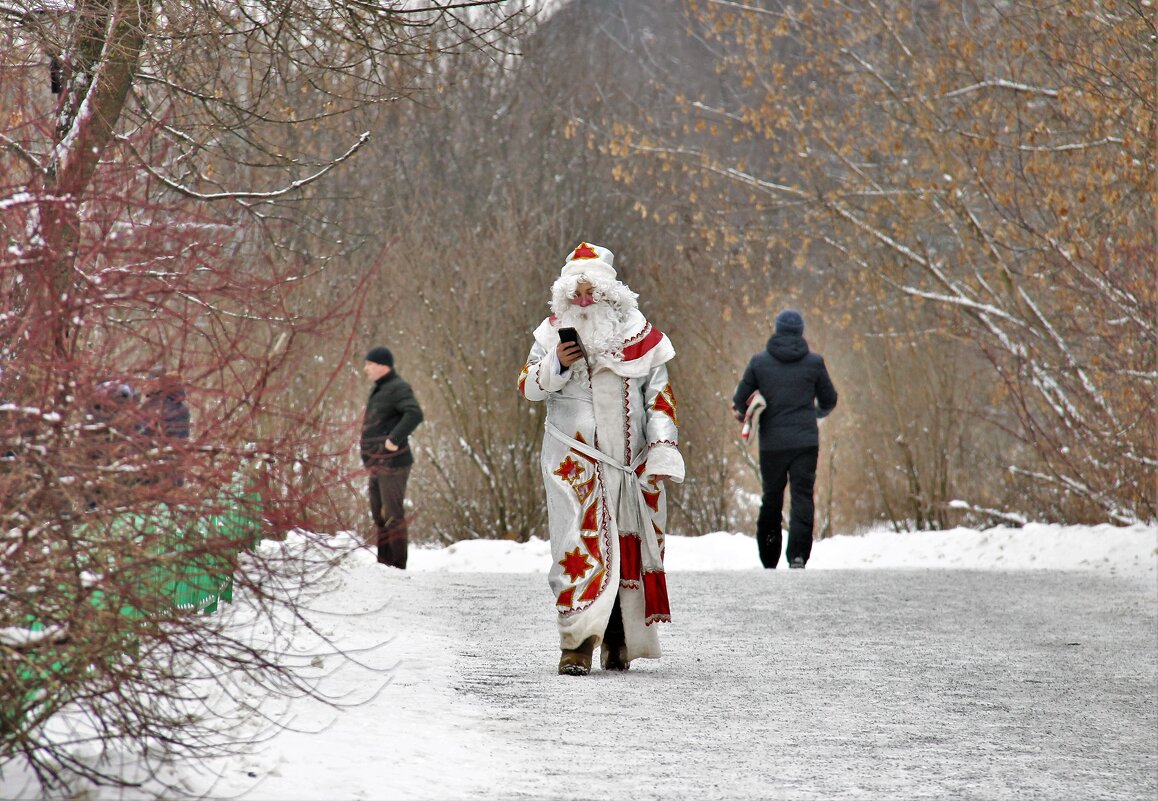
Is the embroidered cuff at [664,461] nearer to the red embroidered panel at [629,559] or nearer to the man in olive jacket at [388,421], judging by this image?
the red embroidered panel at [629,559]

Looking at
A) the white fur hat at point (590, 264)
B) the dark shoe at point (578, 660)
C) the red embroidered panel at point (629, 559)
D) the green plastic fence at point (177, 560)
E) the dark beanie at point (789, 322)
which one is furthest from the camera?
the dark beanie at point (789, 322)

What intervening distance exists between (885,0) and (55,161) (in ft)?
47.5

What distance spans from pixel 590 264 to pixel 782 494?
245 inches

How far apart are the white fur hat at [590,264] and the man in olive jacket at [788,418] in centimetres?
572

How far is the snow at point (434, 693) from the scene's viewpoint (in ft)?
18.0

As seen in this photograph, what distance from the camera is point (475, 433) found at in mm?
19484

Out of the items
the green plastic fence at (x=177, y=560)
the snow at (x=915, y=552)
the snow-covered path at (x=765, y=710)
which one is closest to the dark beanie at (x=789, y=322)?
the snow-covered path at (x=765, y=710)

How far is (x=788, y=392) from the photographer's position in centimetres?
1445

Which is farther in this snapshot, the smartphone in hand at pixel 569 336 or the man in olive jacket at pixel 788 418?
the man in olive jacket at pixel 788 418

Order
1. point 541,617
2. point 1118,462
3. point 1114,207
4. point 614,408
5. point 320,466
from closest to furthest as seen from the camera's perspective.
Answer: point 320,466
point 614,408
point 541,617
point 1114,207
point 1118,462

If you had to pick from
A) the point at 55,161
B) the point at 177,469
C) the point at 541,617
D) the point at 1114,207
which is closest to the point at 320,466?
the point at 177,469

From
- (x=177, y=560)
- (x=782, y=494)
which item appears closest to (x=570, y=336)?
(x=177, y=560)

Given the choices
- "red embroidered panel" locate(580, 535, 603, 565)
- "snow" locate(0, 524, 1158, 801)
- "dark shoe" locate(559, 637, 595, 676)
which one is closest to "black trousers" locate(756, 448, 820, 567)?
"snow" locate(0, 524, 1158, 801)

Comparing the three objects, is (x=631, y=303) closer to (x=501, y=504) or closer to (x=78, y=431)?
(x=78, y=431)
